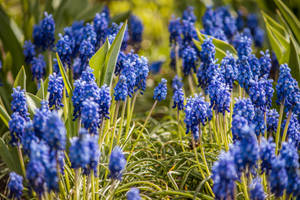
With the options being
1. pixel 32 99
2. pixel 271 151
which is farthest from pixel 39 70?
pixel 271 151

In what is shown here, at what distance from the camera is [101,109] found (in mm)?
2357

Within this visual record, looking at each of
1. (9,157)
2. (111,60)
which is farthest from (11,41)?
(9,157)

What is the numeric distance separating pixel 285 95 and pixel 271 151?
585mm

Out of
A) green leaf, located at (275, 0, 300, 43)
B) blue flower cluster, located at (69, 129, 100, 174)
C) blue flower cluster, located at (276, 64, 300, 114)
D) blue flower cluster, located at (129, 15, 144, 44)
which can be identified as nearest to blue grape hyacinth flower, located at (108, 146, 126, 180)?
blue flower cluster, located at (69, 129, 100, 174)

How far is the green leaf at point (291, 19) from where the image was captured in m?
3.69

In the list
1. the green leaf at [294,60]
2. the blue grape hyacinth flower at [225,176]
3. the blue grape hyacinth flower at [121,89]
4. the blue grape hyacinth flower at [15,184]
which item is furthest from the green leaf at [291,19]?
the blue grape hyacinth flower at [15,184]

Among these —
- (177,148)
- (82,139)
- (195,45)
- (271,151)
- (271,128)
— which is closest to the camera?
(82,139)

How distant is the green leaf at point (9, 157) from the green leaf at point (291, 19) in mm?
2875

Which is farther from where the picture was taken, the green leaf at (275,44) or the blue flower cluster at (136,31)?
the blue flower cluster at (136,31)

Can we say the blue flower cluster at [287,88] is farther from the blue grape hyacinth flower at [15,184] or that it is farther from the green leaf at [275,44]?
the blue grape hyacinth flower at [15,184]

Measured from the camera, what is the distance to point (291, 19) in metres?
3.75

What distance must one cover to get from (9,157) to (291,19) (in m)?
3.00

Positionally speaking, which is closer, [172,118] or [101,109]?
[101,109]

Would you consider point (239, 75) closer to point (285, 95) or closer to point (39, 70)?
point (285, 95)
